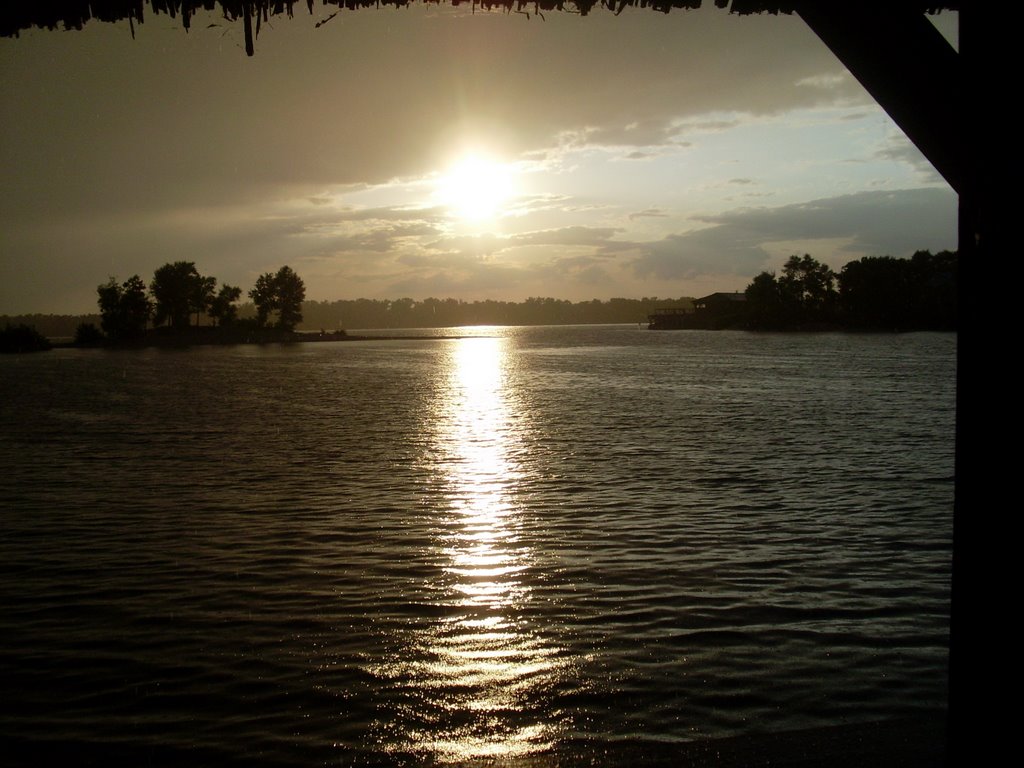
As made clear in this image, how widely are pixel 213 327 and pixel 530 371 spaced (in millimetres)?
136302

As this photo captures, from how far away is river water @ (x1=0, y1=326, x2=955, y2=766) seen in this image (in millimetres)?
5957

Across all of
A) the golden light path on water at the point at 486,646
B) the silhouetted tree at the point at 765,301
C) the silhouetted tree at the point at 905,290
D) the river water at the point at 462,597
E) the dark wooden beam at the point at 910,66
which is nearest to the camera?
the dark wooden beam at the point at 910,66

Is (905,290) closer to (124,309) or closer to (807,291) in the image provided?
(807,291)

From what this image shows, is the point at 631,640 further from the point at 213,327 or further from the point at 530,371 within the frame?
the point at 213,327

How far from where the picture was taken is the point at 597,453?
21.0 meters

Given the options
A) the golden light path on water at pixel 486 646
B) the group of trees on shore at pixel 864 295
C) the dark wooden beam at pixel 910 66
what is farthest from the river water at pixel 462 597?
the group of trees on shore at pixel 864 295

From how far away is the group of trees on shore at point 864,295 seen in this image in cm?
15838

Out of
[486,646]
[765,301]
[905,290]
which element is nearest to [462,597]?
[486,646]

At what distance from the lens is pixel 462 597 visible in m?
9.00

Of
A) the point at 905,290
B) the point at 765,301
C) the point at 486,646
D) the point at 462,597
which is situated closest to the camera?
the point at 486,646

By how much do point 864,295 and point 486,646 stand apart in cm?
17540

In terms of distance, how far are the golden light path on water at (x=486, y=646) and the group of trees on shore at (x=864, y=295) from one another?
516 feet

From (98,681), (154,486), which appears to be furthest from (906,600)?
(154,486)

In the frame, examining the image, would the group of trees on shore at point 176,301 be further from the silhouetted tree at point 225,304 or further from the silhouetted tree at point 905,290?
the silhouetted tree at point 905,290
